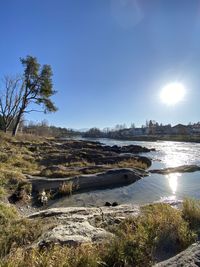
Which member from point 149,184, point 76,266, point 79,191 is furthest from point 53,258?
point 149,184

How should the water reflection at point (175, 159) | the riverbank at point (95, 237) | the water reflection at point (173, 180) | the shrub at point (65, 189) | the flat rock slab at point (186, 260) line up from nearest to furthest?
the flat rock slab at point (186, 260), the riverbank at point (95, 237), the shrub at point (65, 189), the water reflection at point (173, 180), the water reflection at point (175, 159)

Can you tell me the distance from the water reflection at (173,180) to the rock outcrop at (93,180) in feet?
6.28

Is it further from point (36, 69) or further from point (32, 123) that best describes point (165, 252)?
point (32, 123)

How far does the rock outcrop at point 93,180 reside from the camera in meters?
12.9

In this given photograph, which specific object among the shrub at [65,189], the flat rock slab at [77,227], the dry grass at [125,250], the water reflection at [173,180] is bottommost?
the water reflection at [173,180]

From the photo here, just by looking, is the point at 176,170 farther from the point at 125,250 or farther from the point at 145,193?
the point at 125,250

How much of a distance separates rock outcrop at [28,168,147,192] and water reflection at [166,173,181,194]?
192cm

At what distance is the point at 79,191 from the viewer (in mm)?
13312

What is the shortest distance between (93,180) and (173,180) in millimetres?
5952

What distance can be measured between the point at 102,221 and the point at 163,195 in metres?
7.15

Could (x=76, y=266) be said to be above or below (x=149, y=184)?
above

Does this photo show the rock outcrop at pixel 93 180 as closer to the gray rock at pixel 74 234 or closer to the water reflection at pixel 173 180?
the water reflection at pixel 173 180

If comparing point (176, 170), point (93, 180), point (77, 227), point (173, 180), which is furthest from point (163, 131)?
point (77, 227)

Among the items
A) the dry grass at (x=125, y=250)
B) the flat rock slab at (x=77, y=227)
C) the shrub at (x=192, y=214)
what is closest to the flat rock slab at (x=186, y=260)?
the dry grass at (x=125, y=250)
